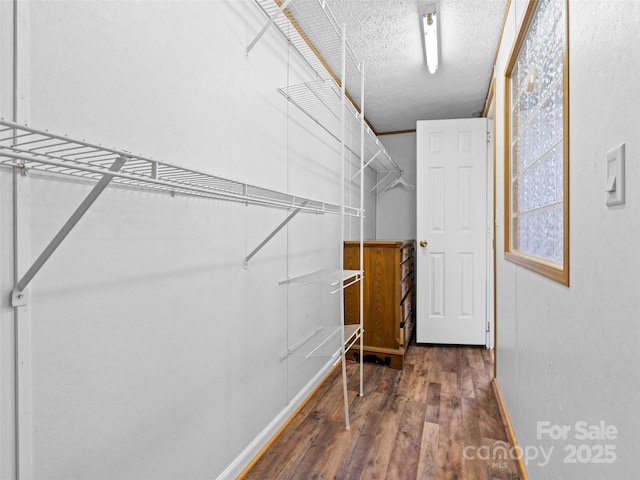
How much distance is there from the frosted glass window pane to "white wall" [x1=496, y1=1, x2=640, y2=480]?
23 cm

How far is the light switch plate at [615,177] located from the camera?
72 cm

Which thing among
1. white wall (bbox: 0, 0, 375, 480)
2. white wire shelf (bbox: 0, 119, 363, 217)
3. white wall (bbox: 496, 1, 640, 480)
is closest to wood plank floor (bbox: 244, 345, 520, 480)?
white wall (bbox: 0, 0, 375, 480)

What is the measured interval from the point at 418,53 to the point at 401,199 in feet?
6.70

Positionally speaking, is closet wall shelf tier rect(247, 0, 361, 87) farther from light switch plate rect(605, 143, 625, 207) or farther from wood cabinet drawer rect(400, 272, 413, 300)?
wood cabinet drawer rect(400, 272, 413, 300)

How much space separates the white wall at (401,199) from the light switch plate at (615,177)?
3.63 m

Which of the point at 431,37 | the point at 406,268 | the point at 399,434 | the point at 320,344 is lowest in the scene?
the point at 399,434

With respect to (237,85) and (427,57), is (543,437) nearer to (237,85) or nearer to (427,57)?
(237,85)

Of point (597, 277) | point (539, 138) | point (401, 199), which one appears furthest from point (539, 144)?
point (401, 199)

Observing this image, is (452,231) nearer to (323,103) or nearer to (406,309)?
(406,309)

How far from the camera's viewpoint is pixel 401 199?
4414 millimetres

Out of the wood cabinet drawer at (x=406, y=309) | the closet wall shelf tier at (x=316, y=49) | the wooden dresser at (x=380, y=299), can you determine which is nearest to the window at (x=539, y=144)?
the closet wall shelf tier at (x=316, y=49)

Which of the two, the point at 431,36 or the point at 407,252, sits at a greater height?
the point at 431,36

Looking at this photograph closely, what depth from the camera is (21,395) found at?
79 centimetres

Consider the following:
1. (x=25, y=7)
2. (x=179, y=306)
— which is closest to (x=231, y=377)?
(x=179, y=306)
